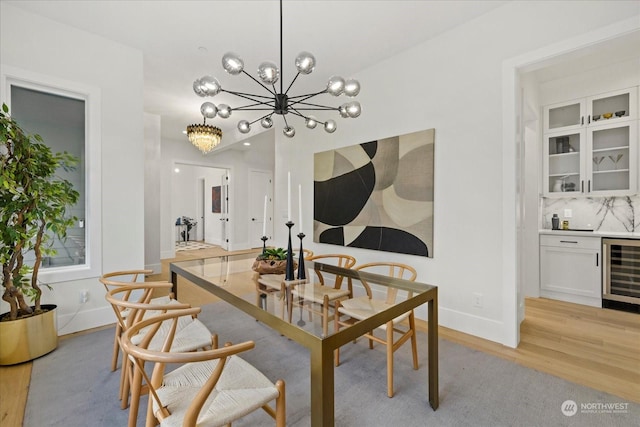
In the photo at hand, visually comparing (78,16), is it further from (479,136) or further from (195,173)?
(195,173)

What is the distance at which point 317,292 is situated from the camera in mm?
→ 1778

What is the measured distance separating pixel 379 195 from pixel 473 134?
3.67 ft

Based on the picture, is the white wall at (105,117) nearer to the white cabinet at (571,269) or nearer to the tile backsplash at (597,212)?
the white cabinet at (571,269)

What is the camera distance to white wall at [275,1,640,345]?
7.58 feet

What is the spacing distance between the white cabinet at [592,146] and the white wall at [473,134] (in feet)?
6.28

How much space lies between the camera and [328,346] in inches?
41.2

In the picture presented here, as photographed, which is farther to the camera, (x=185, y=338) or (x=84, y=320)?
(x=84, y=320)

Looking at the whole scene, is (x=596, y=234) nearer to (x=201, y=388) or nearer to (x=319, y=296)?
(x=319, y=296)

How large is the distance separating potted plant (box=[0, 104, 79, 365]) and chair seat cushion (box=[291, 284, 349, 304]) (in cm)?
202

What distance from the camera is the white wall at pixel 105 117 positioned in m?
2.52

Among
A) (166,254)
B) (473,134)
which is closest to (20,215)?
(473,134)

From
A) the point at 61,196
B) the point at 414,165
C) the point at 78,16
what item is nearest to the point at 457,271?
the point at 414,165

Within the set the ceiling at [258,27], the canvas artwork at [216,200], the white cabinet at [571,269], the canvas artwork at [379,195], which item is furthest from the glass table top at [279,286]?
the canvas artwork at [216,200]

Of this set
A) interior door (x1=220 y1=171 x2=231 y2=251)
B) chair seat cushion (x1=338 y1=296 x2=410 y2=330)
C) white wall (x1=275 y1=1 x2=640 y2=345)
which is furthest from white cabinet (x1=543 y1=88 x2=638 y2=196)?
interior door (x1=220 y1=171 x2=231 y2=251)
